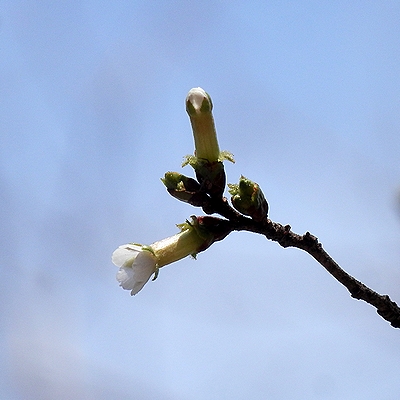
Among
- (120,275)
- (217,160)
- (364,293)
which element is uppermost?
(217,160)

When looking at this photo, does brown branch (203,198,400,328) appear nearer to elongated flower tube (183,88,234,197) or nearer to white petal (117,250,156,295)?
elongated flower tube (183,88,234,197)

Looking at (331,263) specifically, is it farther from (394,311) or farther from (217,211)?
(217,211)

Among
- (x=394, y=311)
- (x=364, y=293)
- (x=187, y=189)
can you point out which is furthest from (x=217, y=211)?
(x=394, y=311)

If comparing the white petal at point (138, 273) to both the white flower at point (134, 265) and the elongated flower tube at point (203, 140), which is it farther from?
the elongated flower tube at point (203, 140)

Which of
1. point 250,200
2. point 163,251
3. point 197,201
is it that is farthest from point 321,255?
point 163,251

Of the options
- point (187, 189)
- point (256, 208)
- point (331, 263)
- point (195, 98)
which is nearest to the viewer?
point (331, 263)

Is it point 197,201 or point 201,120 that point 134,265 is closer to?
point 197,201

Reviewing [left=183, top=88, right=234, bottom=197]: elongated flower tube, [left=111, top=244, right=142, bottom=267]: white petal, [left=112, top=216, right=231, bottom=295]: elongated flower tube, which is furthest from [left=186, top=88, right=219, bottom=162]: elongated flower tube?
[left=111, top=244, right=142, bottom=267]: white petal
